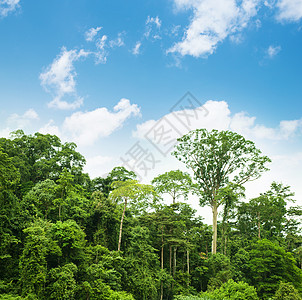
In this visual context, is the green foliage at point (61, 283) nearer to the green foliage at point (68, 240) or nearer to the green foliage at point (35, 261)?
the green foliage at point (35, 261)

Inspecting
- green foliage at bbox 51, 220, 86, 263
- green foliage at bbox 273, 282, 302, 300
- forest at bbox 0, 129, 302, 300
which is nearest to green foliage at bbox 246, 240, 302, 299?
forest at bbox 0, 129, 302, 300

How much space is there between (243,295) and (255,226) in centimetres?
1438

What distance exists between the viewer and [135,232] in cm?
1555

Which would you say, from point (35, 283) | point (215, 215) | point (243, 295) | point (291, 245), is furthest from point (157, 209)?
point (291, 245)

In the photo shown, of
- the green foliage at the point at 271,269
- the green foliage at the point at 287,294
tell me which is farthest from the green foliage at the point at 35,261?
the green foliage at the point at 271,269

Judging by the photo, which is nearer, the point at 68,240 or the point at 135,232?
the point at 68,240

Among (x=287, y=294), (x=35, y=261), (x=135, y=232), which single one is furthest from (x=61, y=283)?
(x=287, y=294)

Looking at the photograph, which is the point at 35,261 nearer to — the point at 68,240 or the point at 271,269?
the point at 68,240

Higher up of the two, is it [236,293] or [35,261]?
[35,261]

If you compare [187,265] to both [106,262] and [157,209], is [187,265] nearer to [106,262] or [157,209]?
[157,209]

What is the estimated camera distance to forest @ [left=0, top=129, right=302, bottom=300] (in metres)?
10.6

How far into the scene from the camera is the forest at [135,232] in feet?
34.8

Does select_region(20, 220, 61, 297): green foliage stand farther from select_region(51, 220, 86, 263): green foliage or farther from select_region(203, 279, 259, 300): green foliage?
select_region(203, 279, 259, 300): green foliage

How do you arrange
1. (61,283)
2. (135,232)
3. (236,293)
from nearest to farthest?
(61,283)
(236,293)
(135,232)
